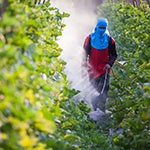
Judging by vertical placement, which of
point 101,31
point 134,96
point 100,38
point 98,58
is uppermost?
point 101,31

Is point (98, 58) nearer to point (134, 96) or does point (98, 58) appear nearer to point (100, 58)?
point (100, 58)

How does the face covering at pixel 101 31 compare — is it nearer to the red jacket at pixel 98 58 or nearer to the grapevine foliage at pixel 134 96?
the red jacket at pixel 98 58

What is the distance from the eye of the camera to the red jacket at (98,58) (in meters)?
7.78

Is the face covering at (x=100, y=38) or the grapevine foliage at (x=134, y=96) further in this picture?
the face covering at (x=100, y=38)

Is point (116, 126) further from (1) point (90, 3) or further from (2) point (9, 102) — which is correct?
(1) point (90, 3)

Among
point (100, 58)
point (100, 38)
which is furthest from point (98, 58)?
point (100, 38)

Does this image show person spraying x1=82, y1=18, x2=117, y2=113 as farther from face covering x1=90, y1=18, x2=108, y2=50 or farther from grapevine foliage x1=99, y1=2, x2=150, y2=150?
grapevine foliage x1=99, y1=2, x2=150, y2=150

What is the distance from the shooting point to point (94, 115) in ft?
24.8

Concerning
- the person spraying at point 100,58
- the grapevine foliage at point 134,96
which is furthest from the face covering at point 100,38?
the grapevine foliage at point 134,96

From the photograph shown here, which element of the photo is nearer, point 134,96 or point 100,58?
point 134,96

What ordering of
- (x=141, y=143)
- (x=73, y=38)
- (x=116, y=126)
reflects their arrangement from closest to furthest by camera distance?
1. (x=141, y=143)
2. (x=116, y=126)
3. (x=73, y=38)

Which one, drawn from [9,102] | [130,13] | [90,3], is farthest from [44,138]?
[90,3]

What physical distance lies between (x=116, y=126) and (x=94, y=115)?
1.37 metres

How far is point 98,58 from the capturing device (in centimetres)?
788
